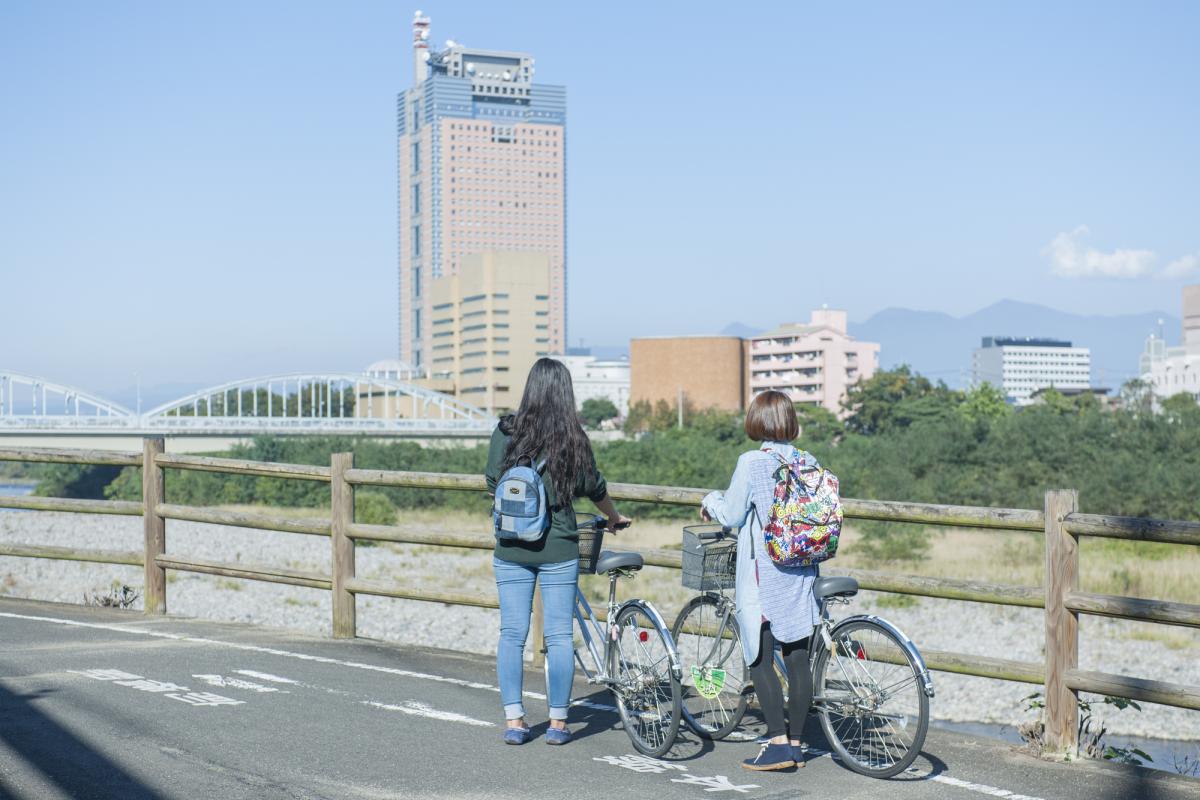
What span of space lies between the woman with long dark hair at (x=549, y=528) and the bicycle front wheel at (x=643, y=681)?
0.83 feet

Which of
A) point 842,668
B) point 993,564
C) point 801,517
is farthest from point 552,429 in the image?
point 993,564

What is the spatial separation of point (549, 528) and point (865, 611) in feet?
73.4

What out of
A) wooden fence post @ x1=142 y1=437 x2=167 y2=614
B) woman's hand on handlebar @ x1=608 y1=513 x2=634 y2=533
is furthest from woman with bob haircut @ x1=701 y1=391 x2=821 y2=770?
wooden fence post @ x1=142 y1=437 x2=167 y2=614

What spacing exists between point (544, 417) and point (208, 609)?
77.0ft

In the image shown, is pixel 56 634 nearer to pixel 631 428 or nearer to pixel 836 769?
pixel 836 769

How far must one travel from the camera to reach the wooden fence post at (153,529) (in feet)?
37.9

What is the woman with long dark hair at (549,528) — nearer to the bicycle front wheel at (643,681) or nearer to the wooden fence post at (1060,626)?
the bicycle front wheel at (643,681)

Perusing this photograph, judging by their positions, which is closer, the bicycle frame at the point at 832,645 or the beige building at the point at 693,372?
the bicycle frame at the point at 832,645

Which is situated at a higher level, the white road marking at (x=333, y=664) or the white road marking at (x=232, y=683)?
the white road marking at (x=232, y=683)

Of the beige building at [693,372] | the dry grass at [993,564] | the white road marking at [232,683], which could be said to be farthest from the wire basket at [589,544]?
the beige building at [693,372]

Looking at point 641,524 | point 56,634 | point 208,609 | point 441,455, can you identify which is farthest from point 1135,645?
point 441,455

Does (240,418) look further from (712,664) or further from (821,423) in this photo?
(712,664)

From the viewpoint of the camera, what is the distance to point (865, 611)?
91.7 ft

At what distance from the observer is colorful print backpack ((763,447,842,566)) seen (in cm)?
621
